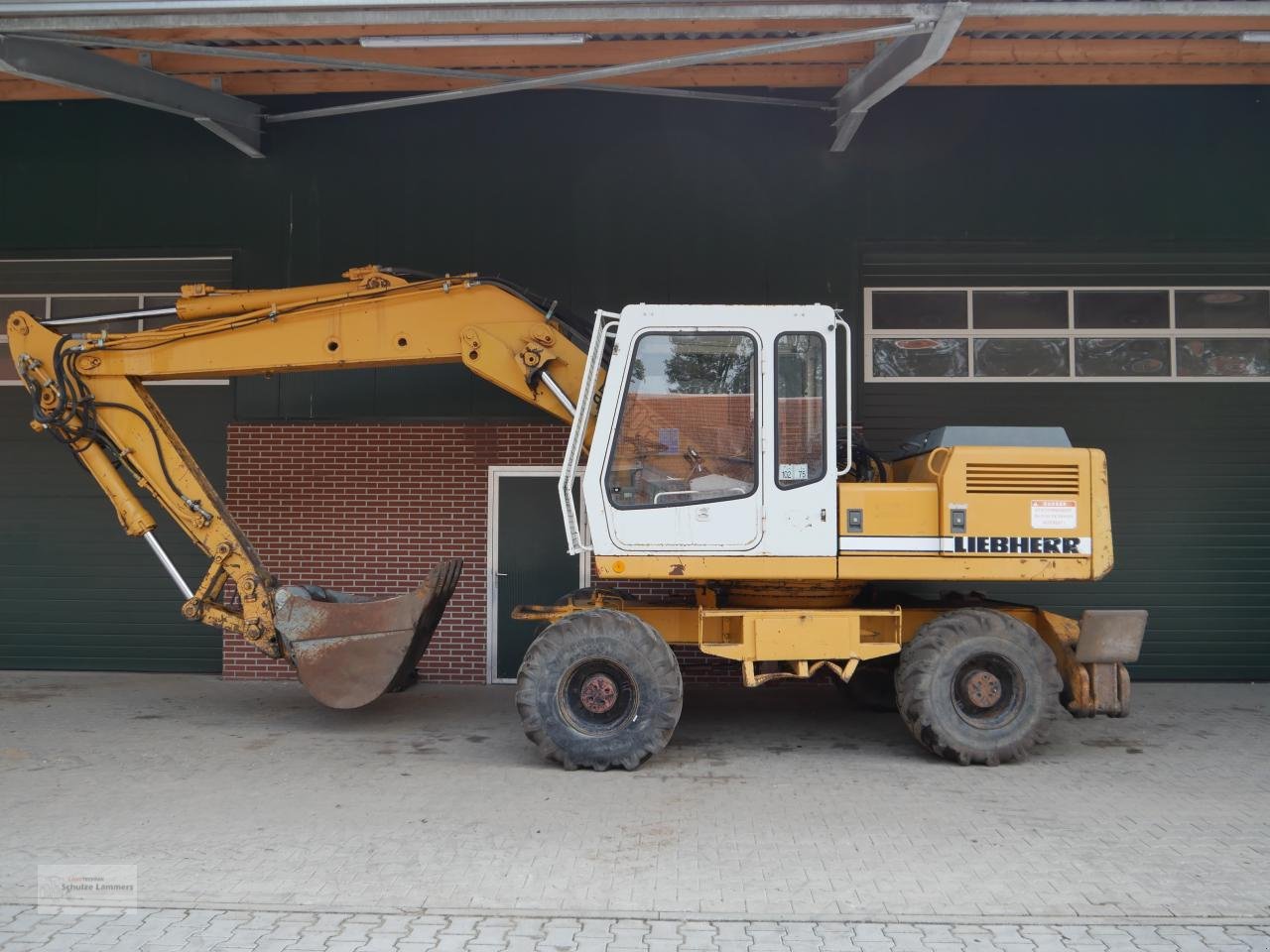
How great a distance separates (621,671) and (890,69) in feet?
18.8

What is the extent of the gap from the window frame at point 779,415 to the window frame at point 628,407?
0.33 ft

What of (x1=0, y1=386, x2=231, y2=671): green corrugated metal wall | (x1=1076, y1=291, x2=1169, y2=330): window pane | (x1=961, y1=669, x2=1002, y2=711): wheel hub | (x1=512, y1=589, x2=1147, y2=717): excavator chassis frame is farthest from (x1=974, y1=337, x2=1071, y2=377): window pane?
(x1=0, y1=386, x2=231, y2=671): green corrugated metal wall

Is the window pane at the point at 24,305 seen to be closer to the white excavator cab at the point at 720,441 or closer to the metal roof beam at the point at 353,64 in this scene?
the metal roof beam at the point at 353,64

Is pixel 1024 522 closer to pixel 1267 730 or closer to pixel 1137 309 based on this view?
pixel 1267 730

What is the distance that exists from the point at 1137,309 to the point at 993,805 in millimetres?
6608

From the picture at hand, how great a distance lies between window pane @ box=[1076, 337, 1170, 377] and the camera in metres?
11.4

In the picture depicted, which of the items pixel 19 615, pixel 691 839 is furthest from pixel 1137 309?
pixel 19 615

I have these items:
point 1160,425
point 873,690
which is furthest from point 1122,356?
point 873,690

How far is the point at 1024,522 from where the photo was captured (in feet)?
26.0

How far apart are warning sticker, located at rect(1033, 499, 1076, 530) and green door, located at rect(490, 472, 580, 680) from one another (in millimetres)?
4830

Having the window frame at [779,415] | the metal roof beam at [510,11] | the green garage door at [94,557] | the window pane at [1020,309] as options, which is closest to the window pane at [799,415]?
the window frame at [779,415]

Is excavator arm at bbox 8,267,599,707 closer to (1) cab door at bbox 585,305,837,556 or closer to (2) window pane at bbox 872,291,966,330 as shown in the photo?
(1) cab door at bbox 585,305,837,556

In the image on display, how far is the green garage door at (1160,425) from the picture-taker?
37.0ft

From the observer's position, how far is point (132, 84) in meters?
10.0
